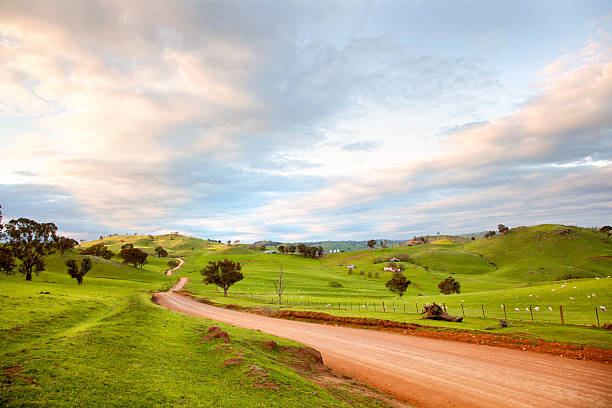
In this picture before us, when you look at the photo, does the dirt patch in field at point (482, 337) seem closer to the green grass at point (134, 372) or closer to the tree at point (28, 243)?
the green grass at point (134, 372)

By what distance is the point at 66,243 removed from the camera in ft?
423

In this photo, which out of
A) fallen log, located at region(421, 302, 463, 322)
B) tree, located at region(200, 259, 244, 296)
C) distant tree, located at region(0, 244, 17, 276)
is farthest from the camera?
tree, located at region(200, 259, 244, 296)

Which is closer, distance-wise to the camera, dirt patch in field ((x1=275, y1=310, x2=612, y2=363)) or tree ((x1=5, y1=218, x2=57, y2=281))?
dirt patch in field ((x1=275, y1=310, x2=612, y2=363))

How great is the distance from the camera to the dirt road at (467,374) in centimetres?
1579

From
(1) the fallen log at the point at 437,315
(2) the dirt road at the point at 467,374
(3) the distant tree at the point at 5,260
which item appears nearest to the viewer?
(2) the dirt road at the point at 467,374

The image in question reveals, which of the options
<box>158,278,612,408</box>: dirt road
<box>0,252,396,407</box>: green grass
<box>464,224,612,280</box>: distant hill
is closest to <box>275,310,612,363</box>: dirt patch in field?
<box>158,278,612,408</box>: dirt road

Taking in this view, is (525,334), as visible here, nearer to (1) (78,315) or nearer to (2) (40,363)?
(2) (40,363)

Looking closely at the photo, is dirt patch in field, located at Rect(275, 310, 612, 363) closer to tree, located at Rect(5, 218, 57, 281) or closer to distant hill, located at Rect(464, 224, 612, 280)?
tree, located at Rect(5, 218, 57, 281)

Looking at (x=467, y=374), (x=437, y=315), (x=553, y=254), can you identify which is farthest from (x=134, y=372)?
(x=553, y=254)

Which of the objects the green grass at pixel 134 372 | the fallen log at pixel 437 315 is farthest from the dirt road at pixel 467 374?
the fallen log at pixel 437 315

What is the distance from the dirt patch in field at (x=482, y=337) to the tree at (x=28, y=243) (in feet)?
219

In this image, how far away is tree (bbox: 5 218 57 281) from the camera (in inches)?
2694

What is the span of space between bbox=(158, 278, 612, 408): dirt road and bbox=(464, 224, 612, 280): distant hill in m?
138

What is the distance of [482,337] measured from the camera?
29.2 m
